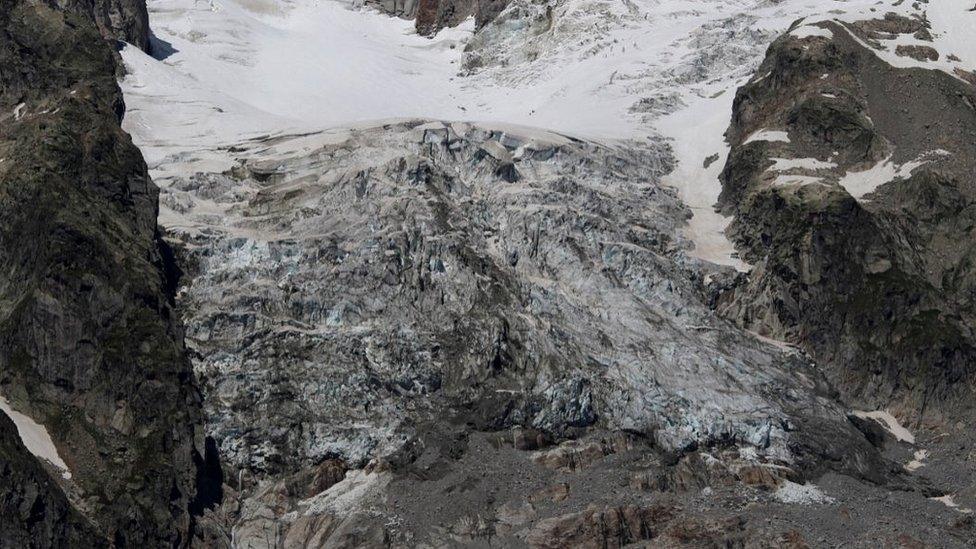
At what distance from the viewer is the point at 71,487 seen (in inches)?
2827

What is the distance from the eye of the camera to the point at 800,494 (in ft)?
252

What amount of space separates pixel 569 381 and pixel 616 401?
3.15 metres

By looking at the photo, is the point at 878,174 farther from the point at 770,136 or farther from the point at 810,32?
the point at 810,32

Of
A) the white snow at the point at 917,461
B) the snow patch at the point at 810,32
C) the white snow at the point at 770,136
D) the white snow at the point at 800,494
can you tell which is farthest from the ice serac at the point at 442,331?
the snow patch at the point at 810,32

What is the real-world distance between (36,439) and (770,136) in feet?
217

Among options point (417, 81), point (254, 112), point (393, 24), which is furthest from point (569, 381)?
point (393, 24)

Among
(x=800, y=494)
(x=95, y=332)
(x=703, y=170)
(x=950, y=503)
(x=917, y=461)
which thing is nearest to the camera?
(x=950, y=503)

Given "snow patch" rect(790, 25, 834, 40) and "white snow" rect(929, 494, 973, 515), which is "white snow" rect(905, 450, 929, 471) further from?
"snow patch" rect(790, 25, 834, 40)

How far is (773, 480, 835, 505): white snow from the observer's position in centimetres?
7600

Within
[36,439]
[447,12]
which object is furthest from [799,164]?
[447,12]

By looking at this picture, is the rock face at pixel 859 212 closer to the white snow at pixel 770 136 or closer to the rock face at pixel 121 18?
the white snow at pixel 770 136

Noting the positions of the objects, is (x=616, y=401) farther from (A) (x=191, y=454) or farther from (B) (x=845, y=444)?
(A) (x=191, y=454)

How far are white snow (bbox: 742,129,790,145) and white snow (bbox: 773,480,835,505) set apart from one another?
139ft

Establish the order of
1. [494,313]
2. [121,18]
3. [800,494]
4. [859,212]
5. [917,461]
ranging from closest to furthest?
[800,494] → [917,461] → [494,313] → [859,212] → [121,18]
